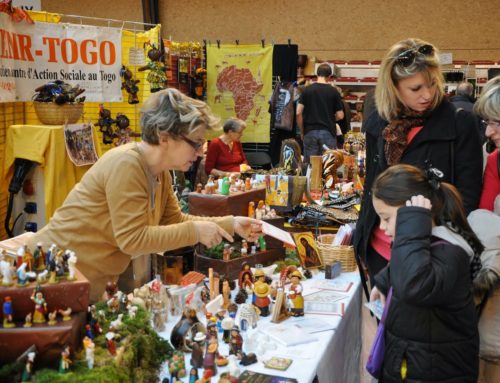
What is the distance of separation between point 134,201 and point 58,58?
326 centimetres

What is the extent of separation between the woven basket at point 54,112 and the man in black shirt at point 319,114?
3.29 metres

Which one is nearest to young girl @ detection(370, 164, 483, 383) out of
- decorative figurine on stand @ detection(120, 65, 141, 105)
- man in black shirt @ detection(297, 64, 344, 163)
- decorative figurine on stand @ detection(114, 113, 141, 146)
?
decorative figurine on stand @ detection(120, 65, 141, 105)

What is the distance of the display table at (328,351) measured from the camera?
170 centimetres

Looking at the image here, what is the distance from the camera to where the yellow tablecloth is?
414 cm

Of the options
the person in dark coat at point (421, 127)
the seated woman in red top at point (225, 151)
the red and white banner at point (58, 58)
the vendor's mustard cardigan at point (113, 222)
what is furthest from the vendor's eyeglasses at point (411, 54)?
the seated woman in red top at point (225, 151)

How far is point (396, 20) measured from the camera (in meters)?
10.7

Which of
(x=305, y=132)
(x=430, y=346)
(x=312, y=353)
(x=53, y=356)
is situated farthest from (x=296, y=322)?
(x=305, y=132)

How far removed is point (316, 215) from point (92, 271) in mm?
1700

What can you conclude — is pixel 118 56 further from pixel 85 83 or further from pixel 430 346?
pixel 430 346

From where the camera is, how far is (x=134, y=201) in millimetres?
1916

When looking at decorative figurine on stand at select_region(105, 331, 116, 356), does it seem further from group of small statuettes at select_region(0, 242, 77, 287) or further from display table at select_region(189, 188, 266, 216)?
display table at select_region(189, 188, 266, 216)

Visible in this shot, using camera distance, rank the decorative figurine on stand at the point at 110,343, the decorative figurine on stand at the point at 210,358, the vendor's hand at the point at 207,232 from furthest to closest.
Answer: the vendor's hand at the point at 207,232 < the decorative figurine on stand at the point at 210,358 < the decorative figurine on stand at the point at 110,343

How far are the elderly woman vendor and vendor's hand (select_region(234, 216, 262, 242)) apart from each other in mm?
131

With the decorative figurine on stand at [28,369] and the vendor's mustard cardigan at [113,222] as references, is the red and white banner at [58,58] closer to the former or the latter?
the vendor's mustard cardigan at [113,222]
